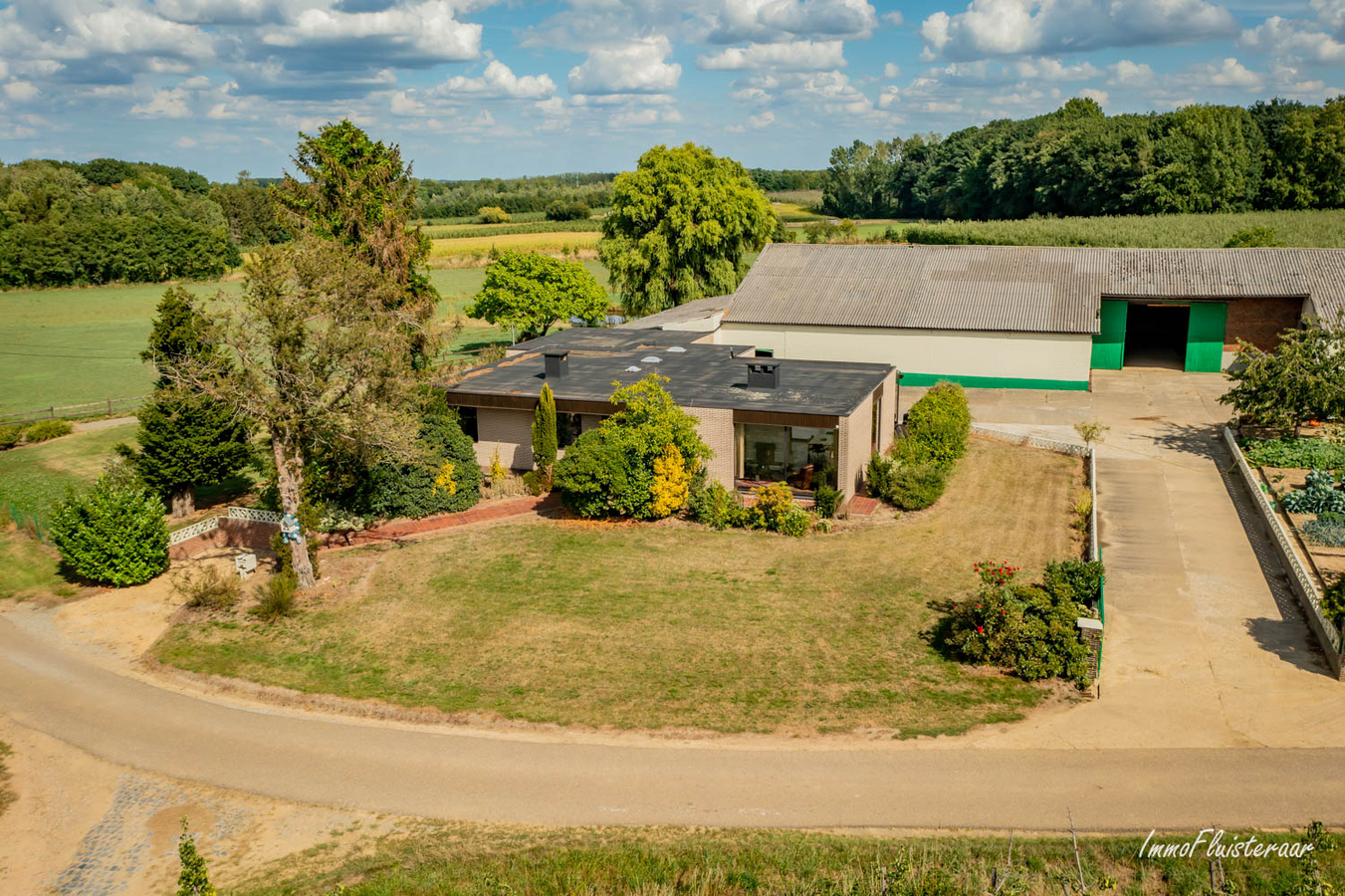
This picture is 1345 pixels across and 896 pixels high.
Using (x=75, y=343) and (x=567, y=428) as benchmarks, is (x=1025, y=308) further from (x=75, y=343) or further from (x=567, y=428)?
(x=75, y=343)

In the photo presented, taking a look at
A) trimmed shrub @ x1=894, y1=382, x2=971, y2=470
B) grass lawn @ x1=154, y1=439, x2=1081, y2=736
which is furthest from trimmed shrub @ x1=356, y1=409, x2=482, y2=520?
trimmed shrub @ x1=894, y1=382, x2=971, y2=470

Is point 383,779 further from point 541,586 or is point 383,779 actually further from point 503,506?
point 503,506

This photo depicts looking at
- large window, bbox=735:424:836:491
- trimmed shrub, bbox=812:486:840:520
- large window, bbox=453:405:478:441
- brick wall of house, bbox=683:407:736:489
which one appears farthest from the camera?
large window, bbox=453:405:478:441

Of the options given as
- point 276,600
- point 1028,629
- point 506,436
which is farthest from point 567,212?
point 1028,629

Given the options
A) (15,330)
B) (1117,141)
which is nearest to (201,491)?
(15,330)

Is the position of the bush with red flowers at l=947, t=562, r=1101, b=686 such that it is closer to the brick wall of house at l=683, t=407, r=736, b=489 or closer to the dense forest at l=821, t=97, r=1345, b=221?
the brick wall of house at l=683, t=407, r=736, b=489

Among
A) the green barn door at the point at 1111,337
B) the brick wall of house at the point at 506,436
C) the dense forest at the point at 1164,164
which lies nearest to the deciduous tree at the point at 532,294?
the brick wall of house at the point at 506,436

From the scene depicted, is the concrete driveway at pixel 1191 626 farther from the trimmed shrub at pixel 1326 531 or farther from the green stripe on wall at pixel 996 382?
the green stripe on wall at pixel 996 382
